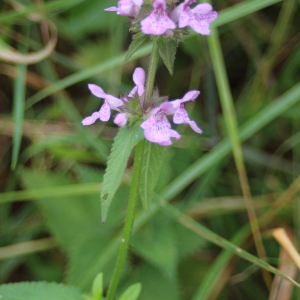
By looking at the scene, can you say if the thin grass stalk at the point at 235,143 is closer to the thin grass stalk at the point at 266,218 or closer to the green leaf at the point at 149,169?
the thin grass stalk at the point at 266,218

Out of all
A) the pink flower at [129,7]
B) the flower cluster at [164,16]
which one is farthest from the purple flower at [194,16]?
the pink flower at [129,7]

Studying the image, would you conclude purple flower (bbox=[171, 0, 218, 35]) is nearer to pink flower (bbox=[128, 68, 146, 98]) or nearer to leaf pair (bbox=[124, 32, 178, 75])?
leaf pair (bbox=[124, 32, 178, 75])

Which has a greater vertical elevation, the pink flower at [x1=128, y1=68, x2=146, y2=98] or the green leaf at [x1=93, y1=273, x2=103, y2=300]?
the pink flower at [x1=128, y1=68, x2=146, y2=98]

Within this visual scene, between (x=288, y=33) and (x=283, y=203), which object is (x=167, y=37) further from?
(x=288, y=33)

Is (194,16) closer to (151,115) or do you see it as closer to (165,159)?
(151,115)

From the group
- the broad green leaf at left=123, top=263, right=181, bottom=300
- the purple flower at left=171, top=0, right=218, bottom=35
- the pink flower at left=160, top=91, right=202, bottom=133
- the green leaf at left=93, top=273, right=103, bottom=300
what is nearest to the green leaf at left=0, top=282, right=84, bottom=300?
the green leaf at left=93, top=273, right=103, bottom=300

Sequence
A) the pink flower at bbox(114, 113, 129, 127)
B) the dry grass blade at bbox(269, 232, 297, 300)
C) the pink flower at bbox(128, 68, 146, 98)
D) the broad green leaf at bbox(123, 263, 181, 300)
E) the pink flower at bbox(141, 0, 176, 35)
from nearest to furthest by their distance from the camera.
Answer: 1. the pink flower at bbox(141, 0, 176, 35)
2. the pink flower at bbox(114, 113, 129, 127)
3. the pink flower at bbox(128, 68, 146, 98)
4. the dry grass blade at bbox(269, 232, 297, 300)
5. the broad green leaf at bbox(123, 263, 181, 300)

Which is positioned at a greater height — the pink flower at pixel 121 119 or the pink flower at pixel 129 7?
the pink flower at pixel 129 7
